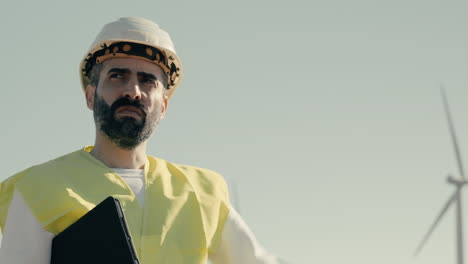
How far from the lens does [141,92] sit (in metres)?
7.81

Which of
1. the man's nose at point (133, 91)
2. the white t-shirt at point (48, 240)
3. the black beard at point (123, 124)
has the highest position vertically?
the man's nose at point (133, 91)

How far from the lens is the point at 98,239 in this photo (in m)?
6.85

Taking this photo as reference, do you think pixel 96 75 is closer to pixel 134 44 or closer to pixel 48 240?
pixel 134 44

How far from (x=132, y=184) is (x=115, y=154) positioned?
1.23 ft

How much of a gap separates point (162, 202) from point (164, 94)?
4.06 feet

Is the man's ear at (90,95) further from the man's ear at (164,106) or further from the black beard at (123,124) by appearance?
the man's ear at (164,106)

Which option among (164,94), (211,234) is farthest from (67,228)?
(164,94)

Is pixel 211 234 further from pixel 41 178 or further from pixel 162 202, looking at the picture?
pixel 41 178

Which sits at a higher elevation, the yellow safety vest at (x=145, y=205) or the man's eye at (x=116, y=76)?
the man's eye at (x=116, y=76)

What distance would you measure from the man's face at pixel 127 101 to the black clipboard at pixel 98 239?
104cm

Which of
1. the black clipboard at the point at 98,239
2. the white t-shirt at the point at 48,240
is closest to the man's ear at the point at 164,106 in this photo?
the white t-shirt at the point at 48,240

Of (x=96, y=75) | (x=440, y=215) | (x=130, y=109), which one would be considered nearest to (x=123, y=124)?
(x=130, y=109)

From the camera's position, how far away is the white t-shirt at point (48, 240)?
693cm

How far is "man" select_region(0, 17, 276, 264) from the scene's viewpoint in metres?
7.18
